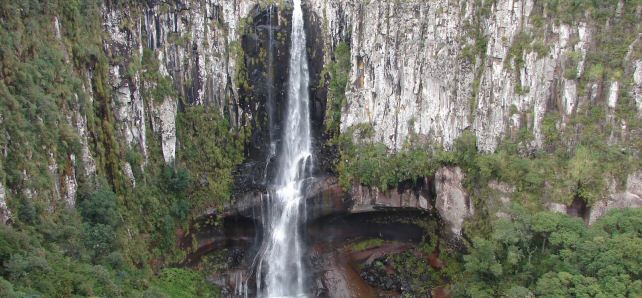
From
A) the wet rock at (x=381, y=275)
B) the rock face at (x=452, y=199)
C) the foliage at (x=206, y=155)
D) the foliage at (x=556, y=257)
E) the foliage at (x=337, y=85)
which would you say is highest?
the foliage at (x=337, y=85)

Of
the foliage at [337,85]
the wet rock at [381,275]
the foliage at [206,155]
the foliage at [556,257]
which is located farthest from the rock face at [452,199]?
the foliage at [206,155]

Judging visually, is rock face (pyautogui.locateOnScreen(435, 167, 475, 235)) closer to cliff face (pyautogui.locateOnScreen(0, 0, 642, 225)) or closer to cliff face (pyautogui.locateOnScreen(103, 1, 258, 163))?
cliff face (pyautogui.locateOnScreen(0, 0, 642, 225))

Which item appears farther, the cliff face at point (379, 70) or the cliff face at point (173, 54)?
the cliff face at point (173, 54)

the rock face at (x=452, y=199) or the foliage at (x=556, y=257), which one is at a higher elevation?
the rock face at (x=452, y=199)

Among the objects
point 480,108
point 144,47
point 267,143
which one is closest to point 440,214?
point 480,108

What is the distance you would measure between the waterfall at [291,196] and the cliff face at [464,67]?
192cm

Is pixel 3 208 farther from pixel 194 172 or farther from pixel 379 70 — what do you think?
pixel 379 70

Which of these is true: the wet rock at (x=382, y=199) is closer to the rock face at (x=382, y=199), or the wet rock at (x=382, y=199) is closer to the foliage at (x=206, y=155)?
the rock face at (x=382, y=199)

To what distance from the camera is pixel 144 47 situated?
91.8 feet

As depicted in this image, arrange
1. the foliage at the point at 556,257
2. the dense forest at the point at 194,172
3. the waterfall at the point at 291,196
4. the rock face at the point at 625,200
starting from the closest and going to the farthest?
the dense forest at the point at 194,172 → the foliage at the point at 556,257 → the rock face at the point at 625,200 → the waterfall at the point at 291,196

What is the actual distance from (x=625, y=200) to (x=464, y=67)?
8830 millimetres

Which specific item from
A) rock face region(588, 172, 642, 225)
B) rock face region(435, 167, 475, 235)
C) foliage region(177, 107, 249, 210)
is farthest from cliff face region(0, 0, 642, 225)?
rock face region(588, 172, 642, 225)

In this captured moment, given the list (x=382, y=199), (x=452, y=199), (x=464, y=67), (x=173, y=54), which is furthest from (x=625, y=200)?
(x=173, y=54)

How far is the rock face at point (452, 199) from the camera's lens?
29031 mm
